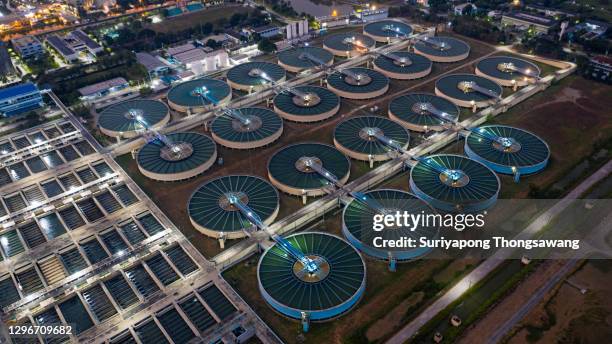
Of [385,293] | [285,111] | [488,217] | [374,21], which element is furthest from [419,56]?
[385,293]

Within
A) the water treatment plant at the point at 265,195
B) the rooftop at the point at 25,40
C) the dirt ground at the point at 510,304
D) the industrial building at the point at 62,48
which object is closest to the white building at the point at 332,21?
the water treatment plant at the point at 265,195

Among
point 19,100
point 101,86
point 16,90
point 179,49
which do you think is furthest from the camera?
point 179,49

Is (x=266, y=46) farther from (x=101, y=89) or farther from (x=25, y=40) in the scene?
(x=25, y=40)

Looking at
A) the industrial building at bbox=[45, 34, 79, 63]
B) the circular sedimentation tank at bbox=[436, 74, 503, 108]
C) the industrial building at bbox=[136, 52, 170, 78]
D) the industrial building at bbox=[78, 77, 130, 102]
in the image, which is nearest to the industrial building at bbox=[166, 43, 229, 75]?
the industrial building at bbox=[136, 52, 170, 78]

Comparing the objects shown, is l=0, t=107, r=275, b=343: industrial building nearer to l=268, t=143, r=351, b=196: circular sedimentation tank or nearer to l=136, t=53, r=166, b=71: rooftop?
l=268, t=143, r=351, b=196: circular sedimentation tank

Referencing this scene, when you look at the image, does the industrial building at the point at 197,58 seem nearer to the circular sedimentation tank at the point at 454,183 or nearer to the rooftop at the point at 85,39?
the rooftop at the point at 85,39

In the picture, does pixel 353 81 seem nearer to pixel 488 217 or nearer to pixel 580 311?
pixel 488 217

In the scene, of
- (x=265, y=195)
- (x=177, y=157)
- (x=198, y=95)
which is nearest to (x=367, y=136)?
(x=265, y=195)
